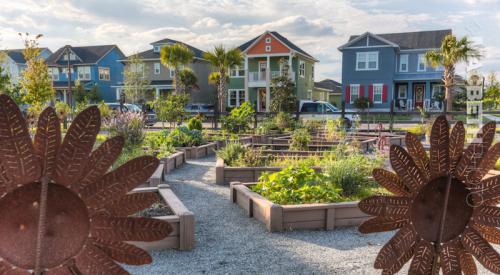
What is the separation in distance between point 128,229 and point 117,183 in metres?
0.16

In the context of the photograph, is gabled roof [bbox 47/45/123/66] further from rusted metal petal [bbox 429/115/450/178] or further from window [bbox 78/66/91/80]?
rusted metal petal [bbox 429/115/450/178]

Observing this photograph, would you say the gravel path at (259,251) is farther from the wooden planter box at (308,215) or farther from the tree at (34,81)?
the tree at (34,81)

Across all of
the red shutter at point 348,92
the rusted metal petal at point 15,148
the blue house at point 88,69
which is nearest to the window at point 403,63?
the red shutter at point 348,92

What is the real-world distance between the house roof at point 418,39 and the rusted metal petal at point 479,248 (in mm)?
32479

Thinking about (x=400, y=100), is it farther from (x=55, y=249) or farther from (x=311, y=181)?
(x=55, y=249)

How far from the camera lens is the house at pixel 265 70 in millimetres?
32844

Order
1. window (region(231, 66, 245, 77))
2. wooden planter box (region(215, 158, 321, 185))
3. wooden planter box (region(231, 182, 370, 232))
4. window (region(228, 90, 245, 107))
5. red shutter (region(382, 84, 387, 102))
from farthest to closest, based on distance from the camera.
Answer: window (region(228, 90, 245, 107))
window (region(231, 66, 245, 77))
red shutter (region(382, 84, 387, 102))
wooden planter box (region(215, 158, 321, 185))
wooden planter box (region(231, 182, 370, 232))

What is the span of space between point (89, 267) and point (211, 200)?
525 cm

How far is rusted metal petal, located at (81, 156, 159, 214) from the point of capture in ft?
4.19

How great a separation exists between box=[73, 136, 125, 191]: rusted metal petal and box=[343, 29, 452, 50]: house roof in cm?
3297

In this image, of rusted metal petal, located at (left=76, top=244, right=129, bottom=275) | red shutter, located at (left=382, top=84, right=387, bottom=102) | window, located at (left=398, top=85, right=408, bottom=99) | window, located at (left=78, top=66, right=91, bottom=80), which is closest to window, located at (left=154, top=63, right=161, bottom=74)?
window, located at (left=78, top=66, right=91, bottom=80)

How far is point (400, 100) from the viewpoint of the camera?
33062 mm

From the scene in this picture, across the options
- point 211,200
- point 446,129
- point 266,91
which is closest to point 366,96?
point 266,91

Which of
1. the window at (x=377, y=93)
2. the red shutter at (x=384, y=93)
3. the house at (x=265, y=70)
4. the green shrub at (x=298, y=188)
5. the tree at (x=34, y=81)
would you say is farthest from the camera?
the house at (x=265, y=70)
